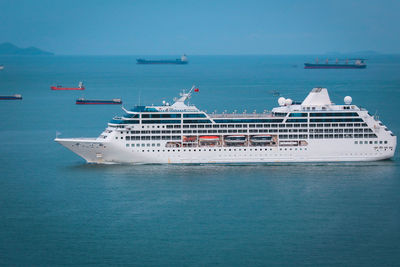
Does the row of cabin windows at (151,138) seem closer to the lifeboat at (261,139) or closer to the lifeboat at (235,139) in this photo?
the lifeboat at (235,139)

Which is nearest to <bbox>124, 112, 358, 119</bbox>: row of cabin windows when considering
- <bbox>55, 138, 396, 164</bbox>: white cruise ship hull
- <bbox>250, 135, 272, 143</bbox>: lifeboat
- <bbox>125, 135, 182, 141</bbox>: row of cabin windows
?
<bbox>125, 135, 182, 141</bbox>: row of cabin windows

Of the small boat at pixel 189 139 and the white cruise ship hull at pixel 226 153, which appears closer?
the white cruise ship hull at pixel 226 153

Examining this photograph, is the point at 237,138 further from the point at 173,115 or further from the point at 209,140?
the point at 173,115

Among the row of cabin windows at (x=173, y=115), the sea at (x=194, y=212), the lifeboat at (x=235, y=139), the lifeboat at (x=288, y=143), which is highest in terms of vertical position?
the row of cabin windows at (x=173, y=115)

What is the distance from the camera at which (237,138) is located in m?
48.8

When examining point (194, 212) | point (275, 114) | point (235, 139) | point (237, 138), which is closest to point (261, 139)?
point (237, 138)

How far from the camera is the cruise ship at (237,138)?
48.2 m

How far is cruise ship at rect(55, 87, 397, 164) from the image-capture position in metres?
48.2

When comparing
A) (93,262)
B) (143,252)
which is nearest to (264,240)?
(143,252)

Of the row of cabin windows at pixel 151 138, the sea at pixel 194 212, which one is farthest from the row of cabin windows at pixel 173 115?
the sea at pixel 194 212

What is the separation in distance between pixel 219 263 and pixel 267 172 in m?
16.8

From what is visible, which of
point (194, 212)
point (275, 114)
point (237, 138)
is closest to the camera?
point (194, 212)

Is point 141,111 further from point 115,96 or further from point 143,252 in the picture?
point 115,96

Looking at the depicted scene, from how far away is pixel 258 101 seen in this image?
92.8 metres
